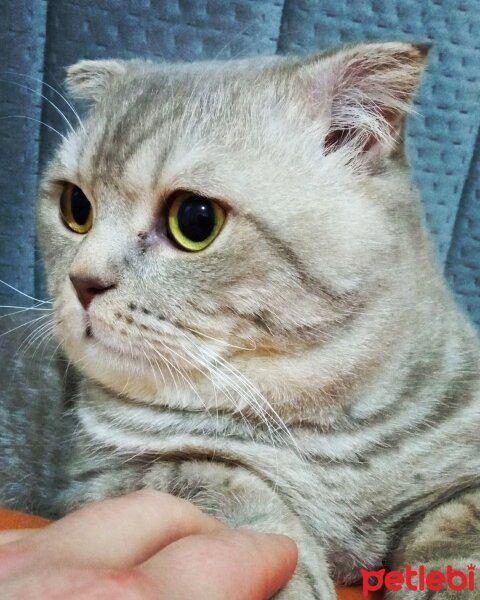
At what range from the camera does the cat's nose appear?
0.78 meters

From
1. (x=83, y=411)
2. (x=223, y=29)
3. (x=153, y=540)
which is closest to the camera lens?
(x=153, y=540)

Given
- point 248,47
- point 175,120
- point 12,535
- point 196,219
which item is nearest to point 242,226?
point 196,219

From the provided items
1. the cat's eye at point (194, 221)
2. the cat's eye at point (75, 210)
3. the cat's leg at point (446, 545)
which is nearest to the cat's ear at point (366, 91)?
the cat's eye at point (194, 221)

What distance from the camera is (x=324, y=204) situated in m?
0.81

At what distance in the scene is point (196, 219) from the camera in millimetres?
786

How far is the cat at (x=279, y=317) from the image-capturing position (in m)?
0.78

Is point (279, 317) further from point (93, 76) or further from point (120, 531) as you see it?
point (93, 76)

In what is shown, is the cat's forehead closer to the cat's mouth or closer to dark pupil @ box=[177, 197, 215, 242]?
dark pupil @ box=[177, 197, 215, 242]

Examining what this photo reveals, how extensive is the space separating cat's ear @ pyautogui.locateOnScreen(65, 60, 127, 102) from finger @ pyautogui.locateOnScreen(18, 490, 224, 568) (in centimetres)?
62

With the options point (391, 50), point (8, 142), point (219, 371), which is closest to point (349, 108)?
point (391, 50)

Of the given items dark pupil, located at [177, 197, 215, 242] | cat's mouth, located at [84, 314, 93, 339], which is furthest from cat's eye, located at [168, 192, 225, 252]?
cat's mouth, located at [84, 314, 93, 339]

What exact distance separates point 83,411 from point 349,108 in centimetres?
55

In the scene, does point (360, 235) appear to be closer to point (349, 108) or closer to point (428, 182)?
point (349, 108)

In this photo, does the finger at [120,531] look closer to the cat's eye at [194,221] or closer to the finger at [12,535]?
the finger at [12,535]
